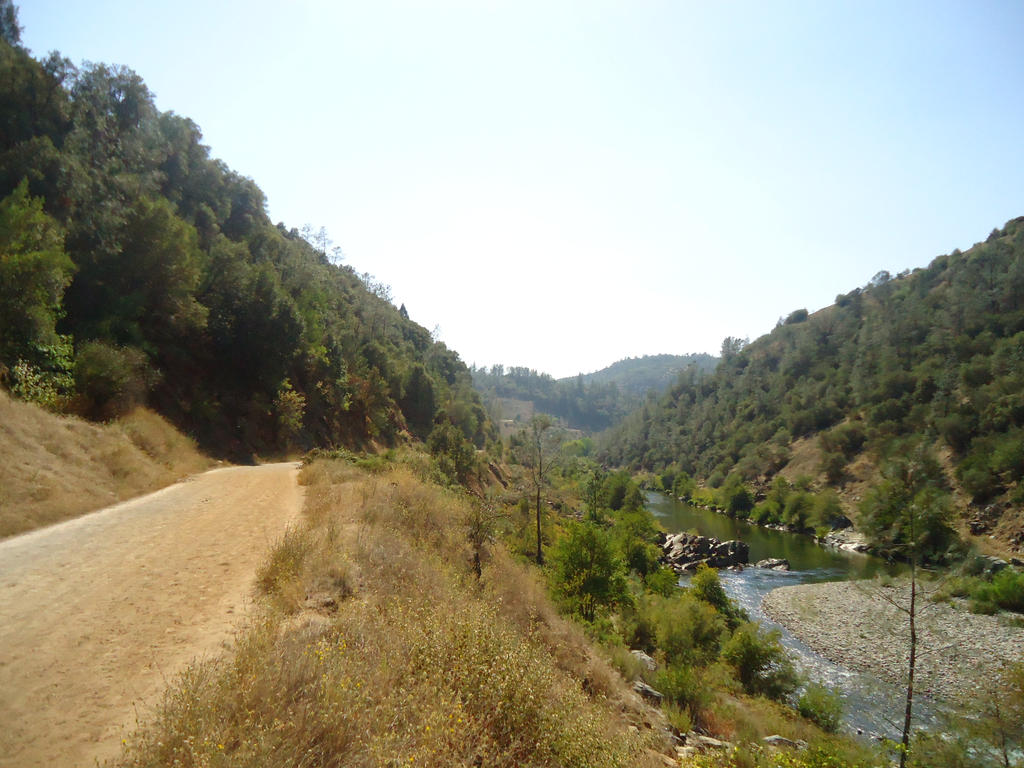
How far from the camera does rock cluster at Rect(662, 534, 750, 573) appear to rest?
41.2 metres

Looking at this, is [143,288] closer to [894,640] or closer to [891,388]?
[894,640]

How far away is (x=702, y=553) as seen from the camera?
4272 centimetres

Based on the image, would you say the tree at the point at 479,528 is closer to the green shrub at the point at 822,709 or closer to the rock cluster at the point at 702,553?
the green shrub at the point at 822,709

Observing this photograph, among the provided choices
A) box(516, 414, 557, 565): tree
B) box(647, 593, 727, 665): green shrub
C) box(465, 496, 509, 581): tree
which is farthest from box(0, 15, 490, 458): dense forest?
box(647, 593, 727, 665): green shrub

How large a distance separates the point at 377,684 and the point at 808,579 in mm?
42188

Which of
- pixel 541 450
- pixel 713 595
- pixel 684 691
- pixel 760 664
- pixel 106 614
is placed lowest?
pixel 760 664

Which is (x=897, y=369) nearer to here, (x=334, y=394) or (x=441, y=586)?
(x=334, y=394)

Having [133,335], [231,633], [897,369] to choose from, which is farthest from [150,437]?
[897,369]

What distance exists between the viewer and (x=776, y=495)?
2655 inches

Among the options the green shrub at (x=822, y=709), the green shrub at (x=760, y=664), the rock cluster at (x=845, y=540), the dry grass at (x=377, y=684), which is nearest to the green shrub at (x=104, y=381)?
the dry grass at (x=377, y=684)

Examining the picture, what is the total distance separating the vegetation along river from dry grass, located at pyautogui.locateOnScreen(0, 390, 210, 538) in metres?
17.0

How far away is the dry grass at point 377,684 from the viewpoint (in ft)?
13.0

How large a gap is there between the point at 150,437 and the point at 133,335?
8476 mm

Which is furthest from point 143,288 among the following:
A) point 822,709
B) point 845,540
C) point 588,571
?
point 845,540
